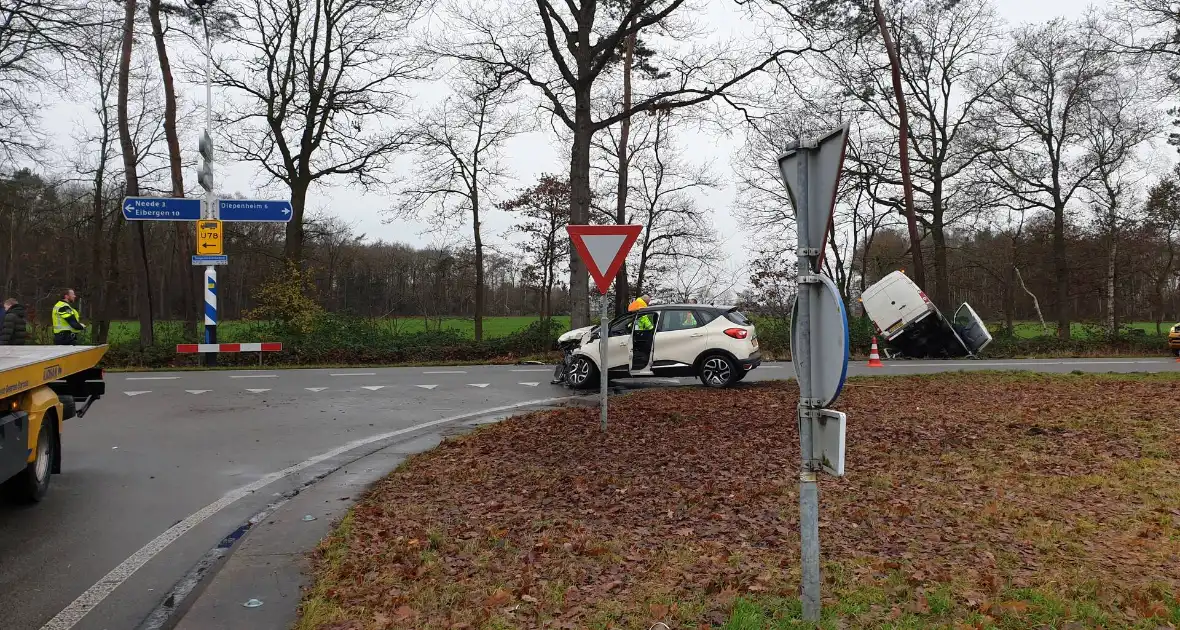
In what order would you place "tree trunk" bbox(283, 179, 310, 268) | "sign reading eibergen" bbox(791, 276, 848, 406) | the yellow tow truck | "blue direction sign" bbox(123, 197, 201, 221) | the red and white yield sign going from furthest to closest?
"tree trunk" bbox(283, 179, 310, 268), "blue direction sign" bbox(123, 197, 201, 221), the red and white yield sign, the yellow tow truck, "sign reading eibergen" bbox(791, 276, 848, 406)

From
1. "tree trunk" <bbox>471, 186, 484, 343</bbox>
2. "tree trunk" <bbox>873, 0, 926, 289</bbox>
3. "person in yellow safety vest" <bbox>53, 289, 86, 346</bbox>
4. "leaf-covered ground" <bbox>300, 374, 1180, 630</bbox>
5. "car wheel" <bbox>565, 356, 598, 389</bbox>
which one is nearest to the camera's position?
"leaf-covered ground" <bbox>300, 374, 1180, 630</bbox>

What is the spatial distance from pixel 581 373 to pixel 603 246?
6.35 m

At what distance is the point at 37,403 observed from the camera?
630cm

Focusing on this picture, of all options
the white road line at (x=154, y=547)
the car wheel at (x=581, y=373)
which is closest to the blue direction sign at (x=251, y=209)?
the car wheel at (x=581, y=373)

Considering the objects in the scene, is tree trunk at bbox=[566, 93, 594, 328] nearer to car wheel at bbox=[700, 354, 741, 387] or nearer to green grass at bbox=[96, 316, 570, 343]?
green grass at bbox=[96, 316, 570, 343]

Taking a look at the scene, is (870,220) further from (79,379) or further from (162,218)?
(79,379)

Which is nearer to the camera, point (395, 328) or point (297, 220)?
point (395, 328)

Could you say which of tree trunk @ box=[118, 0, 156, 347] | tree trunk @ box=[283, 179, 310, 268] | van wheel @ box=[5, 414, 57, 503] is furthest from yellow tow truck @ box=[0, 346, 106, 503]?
tree trunk @ box=[283, 179, 310, 268]

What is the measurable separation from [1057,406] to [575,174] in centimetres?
1178

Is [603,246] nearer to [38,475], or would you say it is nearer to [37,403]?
[37,403]

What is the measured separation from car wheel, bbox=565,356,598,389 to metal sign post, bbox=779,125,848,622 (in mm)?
11002

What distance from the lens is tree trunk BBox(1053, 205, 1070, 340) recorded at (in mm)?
31678

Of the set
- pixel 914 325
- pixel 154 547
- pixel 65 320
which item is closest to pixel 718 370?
pixel 154 547

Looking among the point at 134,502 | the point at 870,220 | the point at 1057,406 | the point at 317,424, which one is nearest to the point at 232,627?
the point at 134,502
